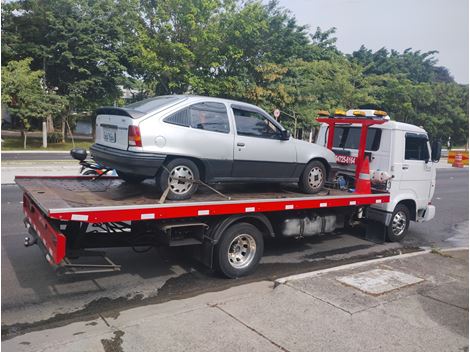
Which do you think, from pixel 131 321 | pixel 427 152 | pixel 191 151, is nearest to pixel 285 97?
pixel 427 152

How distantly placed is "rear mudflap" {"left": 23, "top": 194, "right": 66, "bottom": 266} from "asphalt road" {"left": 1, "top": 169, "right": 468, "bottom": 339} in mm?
600

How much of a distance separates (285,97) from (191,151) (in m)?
25.0

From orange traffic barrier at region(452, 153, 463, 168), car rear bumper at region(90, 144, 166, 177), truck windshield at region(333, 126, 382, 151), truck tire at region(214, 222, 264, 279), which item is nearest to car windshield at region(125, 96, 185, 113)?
car rear bumper at region(90, 144, 166, 177)

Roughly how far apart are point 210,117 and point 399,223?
4.76m

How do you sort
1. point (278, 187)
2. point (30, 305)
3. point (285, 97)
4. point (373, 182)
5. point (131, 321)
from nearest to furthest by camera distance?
point (131, 321) < point (30, 305) < point (278, 187) < point (373, 182) < point (285, 97)

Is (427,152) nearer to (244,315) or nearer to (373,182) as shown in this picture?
(373,182)

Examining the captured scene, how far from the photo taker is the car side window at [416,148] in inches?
326

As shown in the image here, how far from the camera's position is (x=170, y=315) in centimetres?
436

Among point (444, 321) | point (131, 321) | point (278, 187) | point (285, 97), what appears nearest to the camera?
point (131, 321)

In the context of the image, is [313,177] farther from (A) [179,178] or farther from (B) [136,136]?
(B) [136,136]

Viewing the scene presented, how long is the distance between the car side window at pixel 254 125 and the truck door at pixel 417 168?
299cm

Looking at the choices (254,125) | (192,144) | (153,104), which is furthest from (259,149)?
(153,104)

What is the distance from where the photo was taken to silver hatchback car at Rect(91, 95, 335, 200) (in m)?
5.36

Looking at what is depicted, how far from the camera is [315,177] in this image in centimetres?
724
